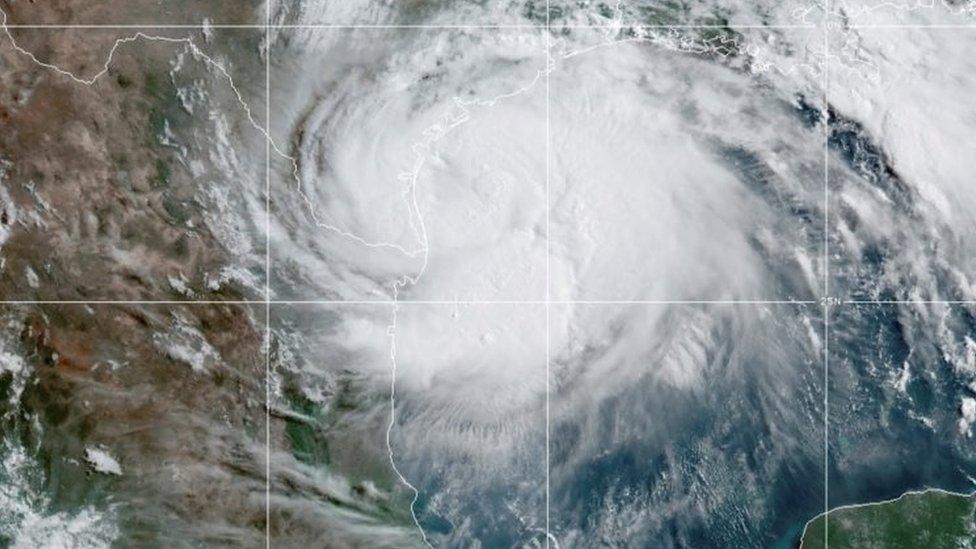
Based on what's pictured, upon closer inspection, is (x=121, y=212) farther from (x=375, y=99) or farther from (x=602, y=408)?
(x=602, y=408)

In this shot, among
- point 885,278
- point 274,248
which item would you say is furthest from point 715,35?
point 274,248

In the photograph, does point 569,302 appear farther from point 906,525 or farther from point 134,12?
point 134,12

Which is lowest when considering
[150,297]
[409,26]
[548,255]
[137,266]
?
[150,297]

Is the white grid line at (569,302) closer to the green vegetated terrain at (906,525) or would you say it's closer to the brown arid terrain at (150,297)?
the brown arid terrain at (150,297)

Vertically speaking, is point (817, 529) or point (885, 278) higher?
point (885, 278)

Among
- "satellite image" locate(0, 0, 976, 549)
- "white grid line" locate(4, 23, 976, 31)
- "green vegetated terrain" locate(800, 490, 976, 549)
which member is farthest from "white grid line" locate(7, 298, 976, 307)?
"white grid line" locate(4, 23, 976, 31)

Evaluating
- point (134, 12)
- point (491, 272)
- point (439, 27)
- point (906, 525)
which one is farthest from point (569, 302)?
point (134, 12)
